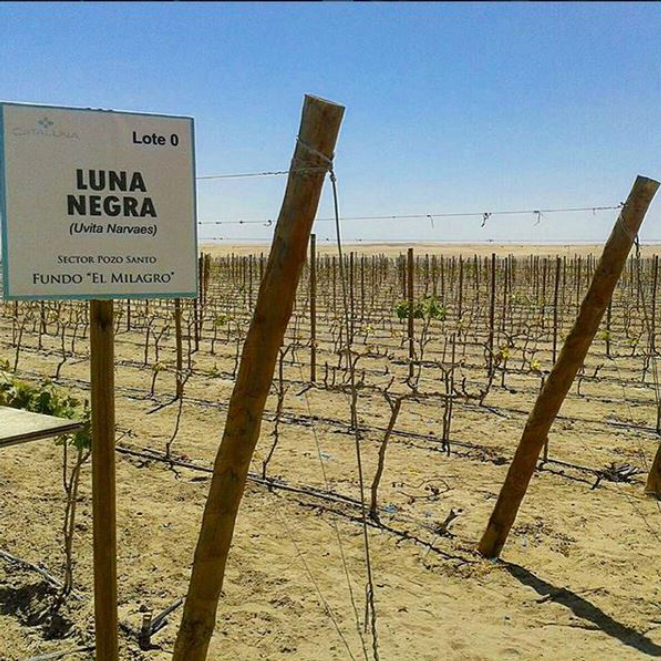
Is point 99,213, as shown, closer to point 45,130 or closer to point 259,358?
point 45,130

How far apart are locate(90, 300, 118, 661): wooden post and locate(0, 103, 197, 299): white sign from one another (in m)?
0.17

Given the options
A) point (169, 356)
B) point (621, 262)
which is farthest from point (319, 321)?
point (621, 262)

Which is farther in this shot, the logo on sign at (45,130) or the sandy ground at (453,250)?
the sandy ground at (453,250)

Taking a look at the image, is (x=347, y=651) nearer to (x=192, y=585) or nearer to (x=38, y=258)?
(x=192, y=585)

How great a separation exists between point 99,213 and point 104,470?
31.1 inches

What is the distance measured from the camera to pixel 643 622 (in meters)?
3.48

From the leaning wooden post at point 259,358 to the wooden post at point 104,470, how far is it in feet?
0.81

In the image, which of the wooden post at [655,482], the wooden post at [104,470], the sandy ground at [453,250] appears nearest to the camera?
the wooden post at [104,470]

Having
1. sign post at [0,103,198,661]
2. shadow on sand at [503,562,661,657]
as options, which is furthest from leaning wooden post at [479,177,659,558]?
sign post at [0,103,198,661]

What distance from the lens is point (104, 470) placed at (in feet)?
7.63

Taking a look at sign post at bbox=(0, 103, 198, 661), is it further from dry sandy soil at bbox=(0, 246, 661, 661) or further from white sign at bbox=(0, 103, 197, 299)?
dry sandy soil at bbox=(0, 246, 661, 661)

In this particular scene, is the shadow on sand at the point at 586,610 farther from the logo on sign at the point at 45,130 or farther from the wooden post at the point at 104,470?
the logo on sign at the point at 45,130

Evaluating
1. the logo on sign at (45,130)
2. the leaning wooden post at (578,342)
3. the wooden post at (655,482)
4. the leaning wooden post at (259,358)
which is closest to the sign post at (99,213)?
the logo on sign at (45,130)

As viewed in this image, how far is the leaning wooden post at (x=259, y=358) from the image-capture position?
2145 mm
